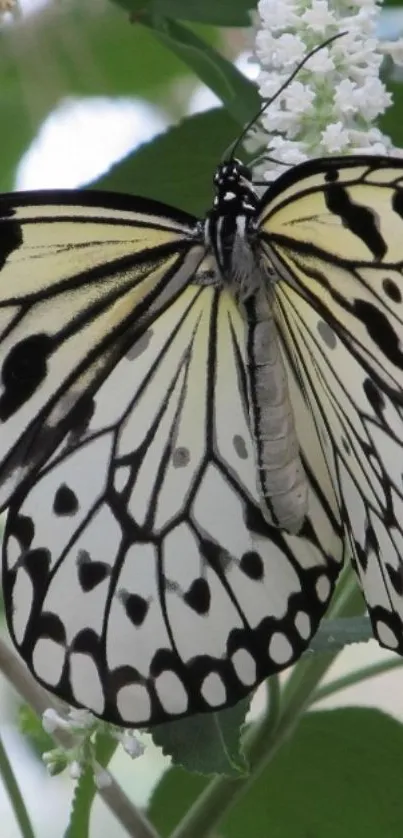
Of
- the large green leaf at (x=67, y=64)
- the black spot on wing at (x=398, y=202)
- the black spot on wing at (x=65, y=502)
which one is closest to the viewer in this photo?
the black spot on wing at (x=398, y=202)

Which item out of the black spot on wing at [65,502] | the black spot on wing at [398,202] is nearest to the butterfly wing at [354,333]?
the black spot on wing at [398,202]

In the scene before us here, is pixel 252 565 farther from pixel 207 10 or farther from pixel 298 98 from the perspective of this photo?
pixel 207 10

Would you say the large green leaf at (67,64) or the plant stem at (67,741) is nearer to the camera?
the plant stem at (67,741)

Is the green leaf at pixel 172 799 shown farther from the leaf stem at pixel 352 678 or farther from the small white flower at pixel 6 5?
the small white flower at pixel 6 5

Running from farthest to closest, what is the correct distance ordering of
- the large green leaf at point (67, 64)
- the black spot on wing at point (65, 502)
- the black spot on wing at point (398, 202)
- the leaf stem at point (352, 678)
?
1. the large green leaf at point (67, 64)
2. the leaf stem at point (352, 678)
3. the black spot on wing at point (65, 502)
4. the black spot on wing at point (398, 202)

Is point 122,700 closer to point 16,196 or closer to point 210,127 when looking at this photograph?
point 16,196

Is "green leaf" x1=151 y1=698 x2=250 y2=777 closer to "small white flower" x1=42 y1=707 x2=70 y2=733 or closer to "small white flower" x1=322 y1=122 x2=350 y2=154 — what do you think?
"small white flower" x1=42 y1=707 x2=70 y2=733

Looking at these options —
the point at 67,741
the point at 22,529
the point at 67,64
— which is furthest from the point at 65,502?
the point at 67,64

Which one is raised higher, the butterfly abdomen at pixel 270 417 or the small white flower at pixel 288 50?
the small white flower at pixel 288 50
